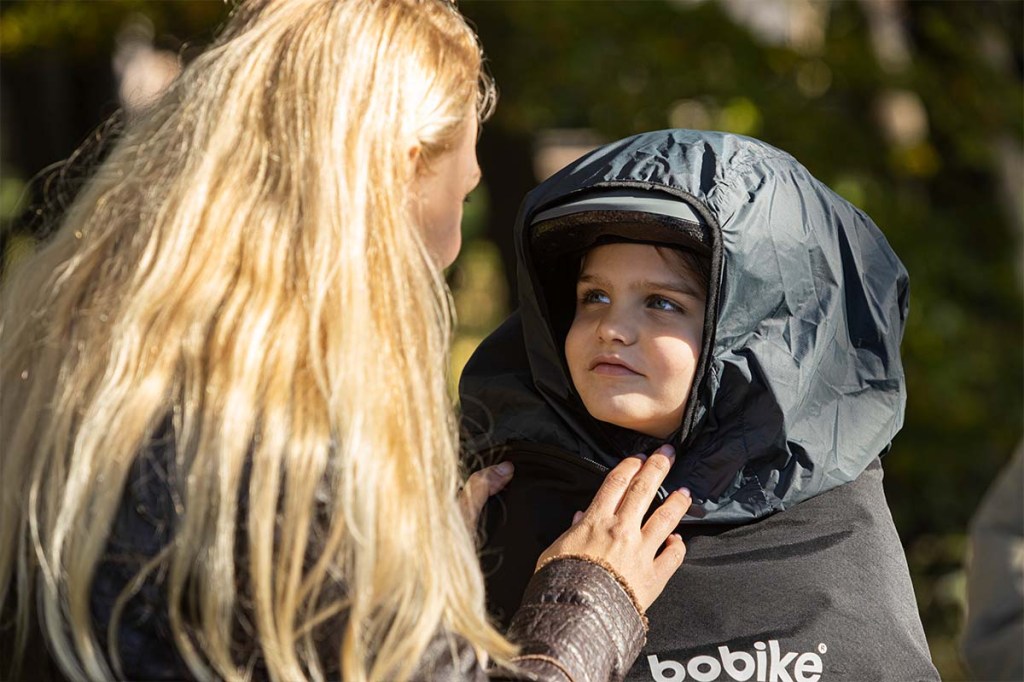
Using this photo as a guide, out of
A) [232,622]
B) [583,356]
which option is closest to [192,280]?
[232,622]

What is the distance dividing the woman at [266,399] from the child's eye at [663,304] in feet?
1.82

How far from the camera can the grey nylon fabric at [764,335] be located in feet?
7.35

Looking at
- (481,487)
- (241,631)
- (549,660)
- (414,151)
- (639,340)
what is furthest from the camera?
(481,487)

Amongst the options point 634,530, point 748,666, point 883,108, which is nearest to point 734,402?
point 634,530

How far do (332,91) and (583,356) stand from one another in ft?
2.58

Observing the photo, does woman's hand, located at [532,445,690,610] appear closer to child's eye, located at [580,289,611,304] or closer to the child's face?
the child's face

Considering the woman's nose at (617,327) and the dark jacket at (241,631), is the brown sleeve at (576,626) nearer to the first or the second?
the dark jacket at (241,631)

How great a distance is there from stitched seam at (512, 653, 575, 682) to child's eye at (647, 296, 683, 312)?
0.80 m

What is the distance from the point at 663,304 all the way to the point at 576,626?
74 centimetres

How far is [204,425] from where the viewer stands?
5.29 ft

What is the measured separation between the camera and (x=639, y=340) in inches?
90.8

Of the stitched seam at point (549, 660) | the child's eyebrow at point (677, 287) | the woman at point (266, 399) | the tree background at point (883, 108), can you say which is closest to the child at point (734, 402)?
the child's eyebrow at point (677, 287)

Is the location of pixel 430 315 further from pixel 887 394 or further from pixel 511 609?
pixel 887 394

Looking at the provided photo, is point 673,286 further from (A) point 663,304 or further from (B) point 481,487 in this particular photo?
(B) point 481,487
